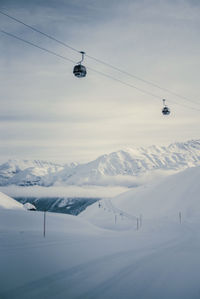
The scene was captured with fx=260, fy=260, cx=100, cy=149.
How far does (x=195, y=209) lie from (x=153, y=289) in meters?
47.1

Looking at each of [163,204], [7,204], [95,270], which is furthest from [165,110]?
[7,204]

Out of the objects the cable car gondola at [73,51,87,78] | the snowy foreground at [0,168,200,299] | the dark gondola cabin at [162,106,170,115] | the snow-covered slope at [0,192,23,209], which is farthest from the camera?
the snow-covered slope at [0,192,23,209]

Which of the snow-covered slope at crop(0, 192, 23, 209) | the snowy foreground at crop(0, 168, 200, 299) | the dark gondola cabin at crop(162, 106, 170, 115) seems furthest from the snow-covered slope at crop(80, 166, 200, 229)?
the snowy foreground at crop(0, 168, 200, 299)

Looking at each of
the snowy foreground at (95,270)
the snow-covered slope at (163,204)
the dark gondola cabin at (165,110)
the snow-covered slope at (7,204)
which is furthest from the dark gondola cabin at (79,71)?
the snow-covered slope at (7,204)

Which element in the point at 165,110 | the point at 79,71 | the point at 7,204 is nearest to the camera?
the point at 79,71

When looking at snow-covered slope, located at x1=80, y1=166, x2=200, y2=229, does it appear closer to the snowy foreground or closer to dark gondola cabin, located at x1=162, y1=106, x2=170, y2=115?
dark gondola cabin, located at x1=162, y1=106, x2=170, y2=115

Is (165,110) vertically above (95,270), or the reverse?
(165,110)

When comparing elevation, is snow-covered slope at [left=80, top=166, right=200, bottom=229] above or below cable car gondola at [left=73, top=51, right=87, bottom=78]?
below

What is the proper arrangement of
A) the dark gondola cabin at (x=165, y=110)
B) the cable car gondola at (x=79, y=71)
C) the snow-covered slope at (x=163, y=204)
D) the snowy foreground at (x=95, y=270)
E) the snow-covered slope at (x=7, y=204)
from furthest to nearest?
the snow-covered slope at (x=7, y=204), the snow-covered slope at (x=163, y=204), the dark gondola cabin at (x=165, y=110), the cable car gondola at (x=79, y=71), the snowy foreground at (x=95, y=270)

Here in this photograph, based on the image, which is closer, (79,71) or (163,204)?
(79,71)

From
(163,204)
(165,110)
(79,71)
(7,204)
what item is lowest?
(7,204)

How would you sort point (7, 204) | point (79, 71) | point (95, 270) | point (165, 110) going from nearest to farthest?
point (95, 270), point (79, 71), point (165, 110), point (7, 204)

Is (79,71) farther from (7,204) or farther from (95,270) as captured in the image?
(7,204)

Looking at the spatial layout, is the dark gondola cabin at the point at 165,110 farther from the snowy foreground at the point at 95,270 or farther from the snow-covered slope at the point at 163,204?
the snow-covered slope at the point at 163,204
